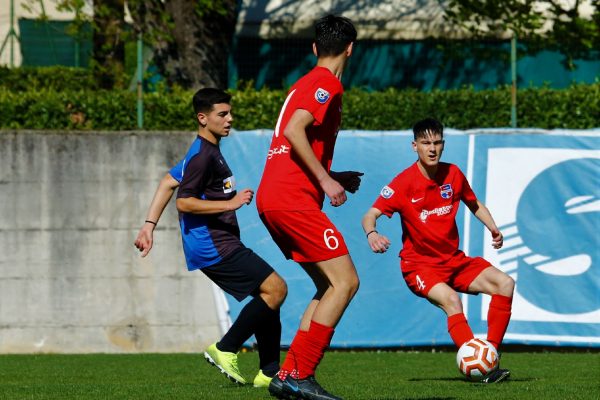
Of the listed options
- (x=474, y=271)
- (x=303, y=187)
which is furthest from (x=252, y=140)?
(x=303, y=187)

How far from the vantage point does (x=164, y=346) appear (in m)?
12.4

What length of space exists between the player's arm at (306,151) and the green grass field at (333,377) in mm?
1664

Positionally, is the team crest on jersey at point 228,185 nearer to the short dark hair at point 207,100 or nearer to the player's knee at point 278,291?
the short dark hair at point 207,100

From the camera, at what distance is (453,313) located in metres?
8.57

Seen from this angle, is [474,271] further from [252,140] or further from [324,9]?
[324,9]

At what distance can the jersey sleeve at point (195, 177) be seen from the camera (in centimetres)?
823

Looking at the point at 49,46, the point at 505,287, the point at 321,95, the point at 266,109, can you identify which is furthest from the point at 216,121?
the point at 49,46

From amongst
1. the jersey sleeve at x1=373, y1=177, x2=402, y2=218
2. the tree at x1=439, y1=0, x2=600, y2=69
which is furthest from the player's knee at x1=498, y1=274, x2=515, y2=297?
the tree at x1=439, y1=0, x2=600, y2=69

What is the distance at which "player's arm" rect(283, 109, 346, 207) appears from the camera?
605cm

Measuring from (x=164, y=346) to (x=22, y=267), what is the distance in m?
1.70

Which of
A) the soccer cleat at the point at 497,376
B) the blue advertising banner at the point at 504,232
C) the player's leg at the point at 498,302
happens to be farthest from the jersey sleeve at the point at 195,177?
the blue advertising banner at the point at 504,232

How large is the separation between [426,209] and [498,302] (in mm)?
882

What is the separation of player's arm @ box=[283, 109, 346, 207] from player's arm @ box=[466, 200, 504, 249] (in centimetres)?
294

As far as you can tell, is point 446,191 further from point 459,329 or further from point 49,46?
point 49,46
